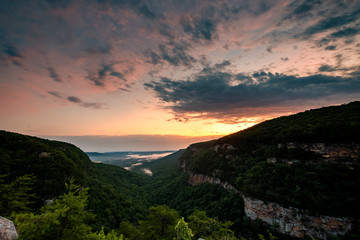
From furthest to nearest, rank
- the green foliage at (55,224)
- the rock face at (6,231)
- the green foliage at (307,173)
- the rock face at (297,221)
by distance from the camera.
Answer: the green foliage at (307,173) < the rock face at (297,221) < the green foliage at (55,224) < the rock face at (6,231)

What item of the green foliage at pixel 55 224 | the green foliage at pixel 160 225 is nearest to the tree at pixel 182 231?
the green foliage at pixel 55 224

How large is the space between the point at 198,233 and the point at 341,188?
30.9 metres

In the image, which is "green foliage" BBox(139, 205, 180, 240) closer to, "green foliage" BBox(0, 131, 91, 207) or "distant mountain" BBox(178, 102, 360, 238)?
"green foliage" BBox(0, 131, 91, 207)

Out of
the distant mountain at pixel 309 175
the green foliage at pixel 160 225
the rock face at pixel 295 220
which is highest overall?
the distant mountain at pixel 309 175

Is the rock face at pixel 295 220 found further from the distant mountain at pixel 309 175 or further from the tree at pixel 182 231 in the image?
the tree at pixel 182 231

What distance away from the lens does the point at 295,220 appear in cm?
2986

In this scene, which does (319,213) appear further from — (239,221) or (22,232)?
(22,232)

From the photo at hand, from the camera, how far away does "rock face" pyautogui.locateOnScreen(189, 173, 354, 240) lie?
26.2 metres

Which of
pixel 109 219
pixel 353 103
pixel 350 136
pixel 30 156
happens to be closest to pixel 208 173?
pixel 109 219

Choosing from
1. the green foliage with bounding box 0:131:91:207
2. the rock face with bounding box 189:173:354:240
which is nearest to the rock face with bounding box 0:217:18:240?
the green foliage with bounding box 0:131:91:207

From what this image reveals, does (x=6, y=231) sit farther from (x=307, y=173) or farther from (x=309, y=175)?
(x=309, y=175)

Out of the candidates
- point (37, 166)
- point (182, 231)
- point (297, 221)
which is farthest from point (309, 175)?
point (37, 166)

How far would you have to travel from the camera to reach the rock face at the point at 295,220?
26250 mm

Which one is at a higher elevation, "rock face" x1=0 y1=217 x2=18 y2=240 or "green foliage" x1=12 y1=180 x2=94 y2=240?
"rock face" x1=0 y1=217 x2=18 y2=240
